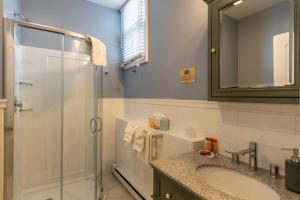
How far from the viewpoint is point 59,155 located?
2.21 metres

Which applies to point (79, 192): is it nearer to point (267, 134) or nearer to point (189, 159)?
point (189, 159)

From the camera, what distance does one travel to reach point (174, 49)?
6.03 ft

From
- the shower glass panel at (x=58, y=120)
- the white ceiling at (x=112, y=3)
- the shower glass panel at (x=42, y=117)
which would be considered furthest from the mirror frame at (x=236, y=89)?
the white ceiling at (x=112, y=3)

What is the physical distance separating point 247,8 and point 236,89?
51 centimetres

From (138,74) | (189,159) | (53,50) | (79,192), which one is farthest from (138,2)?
(79,192)

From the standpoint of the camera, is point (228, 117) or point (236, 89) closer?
point (236, 89)

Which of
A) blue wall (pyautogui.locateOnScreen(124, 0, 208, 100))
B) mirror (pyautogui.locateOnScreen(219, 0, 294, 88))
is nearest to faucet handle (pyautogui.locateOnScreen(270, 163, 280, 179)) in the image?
mirror (pyautogui.locateOnScreen(219, 0, 294, 88))

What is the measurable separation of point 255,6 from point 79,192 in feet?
8.10

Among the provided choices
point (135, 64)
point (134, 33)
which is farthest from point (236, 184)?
point (134, 33)

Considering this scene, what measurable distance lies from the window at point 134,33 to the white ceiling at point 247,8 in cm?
127

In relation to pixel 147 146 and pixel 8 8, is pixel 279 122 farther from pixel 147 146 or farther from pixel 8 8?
pixel 8 8

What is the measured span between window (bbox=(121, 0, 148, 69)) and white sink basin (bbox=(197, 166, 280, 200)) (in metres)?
1.58

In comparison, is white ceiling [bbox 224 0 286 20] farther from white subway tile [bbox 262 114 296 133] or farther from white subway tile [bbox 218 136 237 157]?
white subway tile [bbox 218 136 237 157]

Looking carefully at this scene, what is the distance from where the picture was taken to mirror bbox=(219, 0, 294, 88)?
2.98 feet
